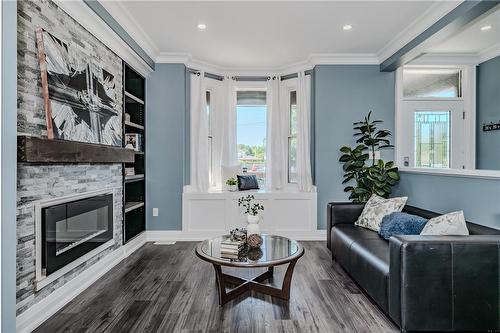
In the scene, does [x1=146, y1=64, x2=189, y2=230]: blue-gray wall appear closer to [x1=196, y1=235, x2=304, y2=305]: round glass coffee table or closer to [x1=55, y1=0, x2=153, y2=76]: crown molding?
[x1=55, y1=0, x2=153, y2=76]: crown molding

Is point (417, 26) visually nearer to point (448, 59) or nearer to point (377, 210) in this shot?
point (448, 59)

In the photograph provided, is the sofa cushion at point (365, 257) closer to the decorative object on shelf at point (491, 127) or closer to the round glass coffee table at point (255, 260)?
the round glass coffee table at point (255, 260)

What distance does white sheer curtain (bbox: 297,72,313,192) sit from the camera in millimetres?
4633

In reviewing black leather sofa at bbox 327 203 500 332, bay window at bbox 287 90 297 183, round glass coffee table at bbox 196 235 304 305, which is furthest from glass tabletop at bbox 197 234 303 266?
bay window at bbox 287 90 297 183

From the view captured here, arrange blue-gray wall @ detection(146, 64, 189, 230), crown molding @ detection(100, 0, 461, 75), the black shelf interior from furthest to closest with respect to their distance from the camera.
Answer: blue-gray wall @ detection(146, 64, 189, 230), the black shelf interior, crown molding @ detection(100, 0, 461, 75)

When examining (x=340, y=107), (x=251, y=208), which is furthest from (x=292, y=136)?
(x=251, y=208)

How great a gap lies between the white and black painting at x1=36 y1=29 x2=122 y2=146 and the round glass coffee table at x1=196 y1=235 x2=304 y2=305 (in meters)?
1.48

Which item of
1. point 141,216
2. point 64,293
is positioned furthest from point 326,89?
point 64,293

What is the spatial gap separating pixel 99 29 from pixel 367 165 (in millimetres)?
3916

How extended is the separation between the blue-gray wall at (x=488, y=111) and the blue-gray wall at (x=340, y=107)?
1432mm

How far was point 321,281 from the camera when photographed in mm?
2936

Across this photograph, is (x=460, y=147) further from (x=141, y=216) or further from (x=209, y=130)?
(x=141, y=216)

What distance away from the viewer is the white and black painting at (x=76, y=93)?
2.17 meters

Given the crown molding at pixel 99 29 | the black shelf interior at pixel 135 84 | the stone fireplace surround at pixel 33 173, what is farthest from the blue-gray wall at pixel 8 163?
the black shelf interior at pixel 135 84
